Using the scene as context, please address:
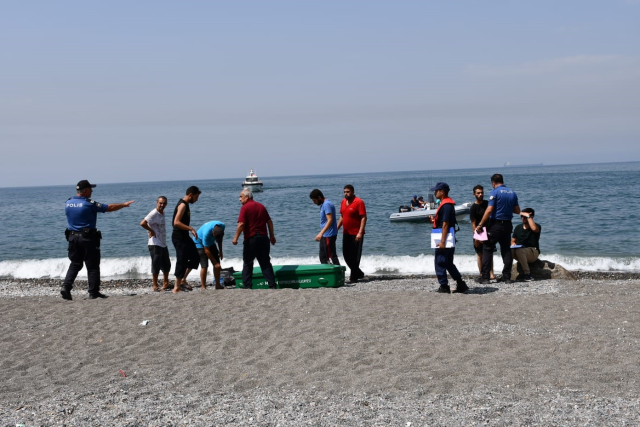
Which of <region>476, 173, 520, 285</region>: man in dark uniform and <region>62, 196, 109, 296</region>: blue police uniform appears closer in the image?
<region>62, 196, 109, 296</region>: blue police uniform

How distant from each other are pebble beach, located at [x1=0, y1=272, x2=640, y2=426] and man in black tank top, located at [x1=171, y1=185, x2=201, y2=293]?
969 millimetres

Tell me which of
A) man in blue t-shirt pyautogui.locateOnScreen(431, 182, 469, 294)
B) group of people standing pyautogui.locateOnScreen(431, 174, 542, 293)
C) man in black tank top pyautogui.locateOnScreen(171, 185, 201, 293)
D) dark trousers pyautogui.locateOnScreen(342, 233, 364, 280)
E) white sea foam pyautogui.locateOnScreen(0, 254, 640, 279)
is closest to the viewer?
man in blue t-shirt pyautogui.locateOnScreen(431, 182, 469, 294)

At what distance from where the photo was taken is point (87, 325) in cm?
765

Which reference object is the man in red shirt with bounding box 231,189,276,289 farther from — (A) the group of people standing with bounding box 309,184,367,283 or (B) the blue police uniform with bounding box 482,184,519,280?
(B) the blue police uniform with bounding box 482,184,519,280

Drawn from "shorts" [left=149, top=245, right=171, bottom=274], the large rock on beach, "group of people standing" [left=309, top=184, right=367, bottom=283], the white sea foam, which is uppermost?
"group of people standing" [left=309, top=184, right=367, bottom=283]

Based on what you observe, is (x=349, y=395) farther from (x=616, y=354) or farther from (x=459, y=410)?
(x=616, y=354)

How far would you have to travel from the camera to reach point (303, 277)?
34.2 ft

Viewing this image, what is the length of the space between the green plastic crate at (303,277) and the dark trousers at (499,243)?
8.72 feet

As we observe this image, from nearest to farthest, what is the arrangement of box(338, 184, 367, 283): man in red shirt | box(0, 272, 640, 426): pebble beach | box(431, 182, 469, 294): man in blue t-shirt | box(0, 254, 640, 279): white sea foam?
box(0, 272, 640, 426): pebble beach < box(431, 182, 469, 294): man in blue t-shirt < box(338, 184, 367, 283): man in red shirt < box(0, 254, 640, 279): white sea foam

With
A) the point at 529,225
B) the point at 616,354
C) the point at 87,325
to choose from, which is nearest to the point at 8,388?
the point at 87,325

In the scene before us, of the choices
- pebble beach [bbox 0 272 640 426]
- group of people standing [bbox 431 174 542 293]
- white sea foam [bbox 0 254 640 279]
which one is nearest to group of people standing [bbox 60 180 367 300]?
pebble beach [bbox 0 272 640 426]

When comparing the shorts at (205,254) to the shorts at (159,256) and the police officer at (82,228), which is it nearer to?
the shorts at (159,256)

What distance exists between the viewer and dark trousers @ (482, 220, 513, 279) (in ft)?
33.4

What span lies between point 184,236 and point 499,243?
17.7 feet
